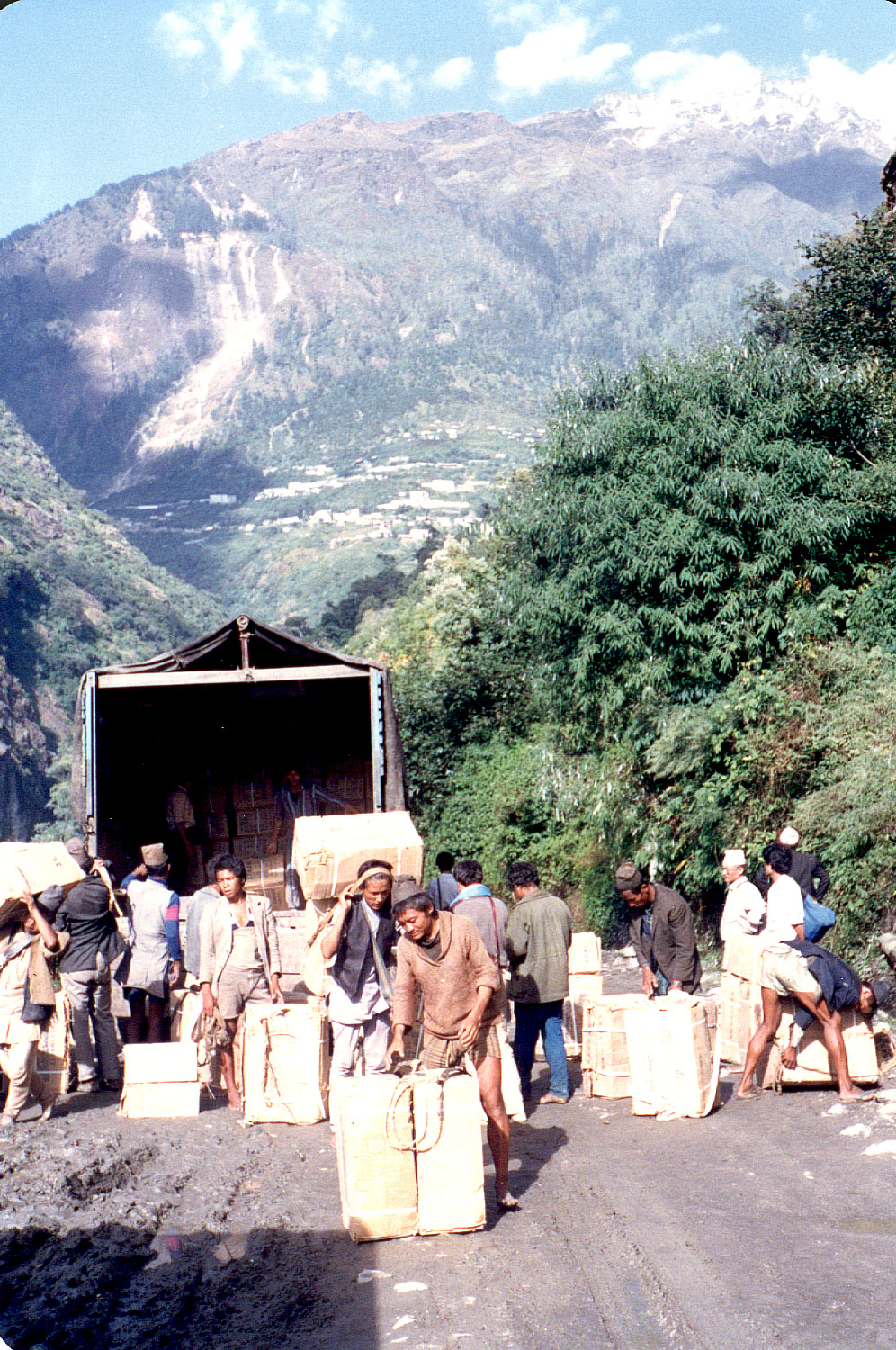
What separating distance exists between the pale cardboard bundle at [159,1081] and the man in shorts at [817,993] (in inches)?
142

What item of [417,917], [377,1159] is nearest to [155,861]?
[417,917]

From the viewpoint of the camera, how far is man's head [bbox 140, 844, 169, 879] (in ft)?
28.8

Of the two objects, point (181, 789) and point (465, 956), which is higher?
point (181, 789)

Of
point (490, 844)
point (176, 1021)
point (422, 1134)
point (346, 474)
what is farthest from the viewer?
point (346, 474)

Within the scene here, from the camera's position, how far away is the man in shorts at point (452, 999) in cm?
592

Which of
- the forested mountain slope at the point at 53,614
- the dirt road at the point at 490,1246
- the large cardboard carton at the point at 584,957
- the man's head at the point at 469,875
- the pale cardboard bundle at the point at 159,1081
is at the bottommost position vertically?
the dirt road at the point at 490,1246

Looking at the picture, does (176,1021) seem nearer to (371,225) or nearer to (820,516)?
(820,516)

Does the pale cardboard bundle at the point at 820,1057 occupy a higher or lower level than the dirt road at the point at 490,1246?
higher

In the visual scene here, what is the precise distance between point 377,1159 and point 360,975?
165 centimetres

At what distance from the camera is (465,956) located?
5.96 m

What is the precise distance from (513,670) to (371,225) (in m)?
178

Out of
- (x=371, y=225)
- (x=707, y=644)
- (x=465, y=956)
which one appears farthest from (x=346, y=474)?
(x=465, y=956)

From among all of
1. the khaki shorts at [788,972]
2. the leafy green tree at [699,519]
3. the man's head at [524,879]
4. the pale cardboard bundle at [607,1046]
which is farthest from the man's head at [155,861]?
the leafy green tree at [699,519]

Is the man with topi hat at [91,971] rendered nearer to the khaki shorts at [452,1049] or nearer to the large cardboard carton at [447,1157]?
the khaki shorts at [452,1049]
